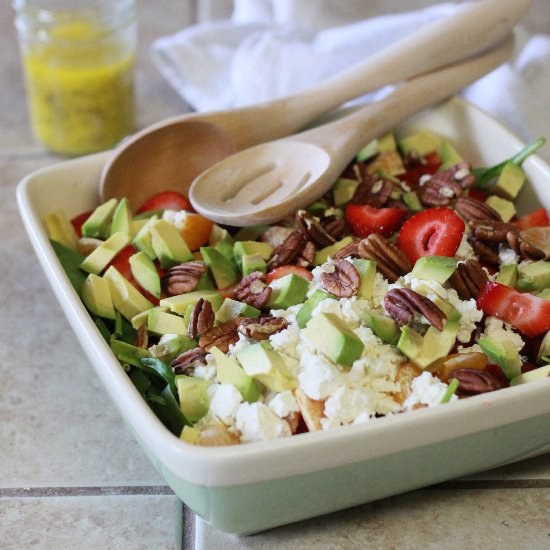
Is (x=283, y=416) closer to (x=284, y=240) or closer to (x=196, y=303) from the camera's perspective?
(x=196, y=303)

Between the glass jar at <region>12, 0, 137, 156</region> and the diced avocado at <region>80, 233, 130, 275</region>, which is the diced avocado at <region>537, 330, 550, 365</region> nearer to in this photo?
the diced avocado at <region>80, 233, 130, 275</region>

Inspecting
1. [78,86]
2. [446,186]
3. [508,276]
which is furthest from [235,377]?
[78,86]

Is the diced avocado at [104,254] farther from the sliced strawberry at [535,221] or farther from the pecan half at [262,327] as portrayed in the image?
the sliced strawberry at [535,221]

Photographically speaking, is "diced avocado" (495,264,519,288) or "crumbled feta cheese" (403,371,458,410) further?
"diced avocado" (495,264,519,288)

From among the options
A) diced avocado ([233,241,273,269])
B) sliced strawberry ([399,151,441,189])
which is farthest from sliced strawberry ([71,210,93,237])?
sliced strawberry ([399,151,441,189])

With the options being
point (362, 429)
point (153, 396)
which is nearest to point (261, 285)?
point (153, 396)

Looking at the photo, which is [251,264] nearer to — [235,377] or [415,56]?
[235,377]
